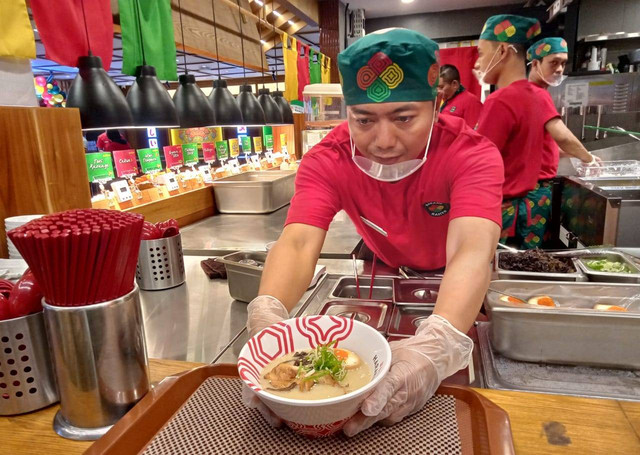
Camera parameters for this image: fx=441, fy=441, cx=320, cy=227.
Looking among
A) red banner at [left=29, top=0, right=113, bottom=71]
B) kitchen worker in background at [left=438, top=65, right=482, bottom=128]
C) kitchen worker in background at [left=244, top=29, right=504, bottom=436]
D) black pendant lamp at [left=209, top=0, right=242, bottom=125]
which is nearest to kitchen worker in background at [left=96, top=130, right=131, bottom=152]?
black pendant lamp at [left=209, top=0, right=242, bottom=125]

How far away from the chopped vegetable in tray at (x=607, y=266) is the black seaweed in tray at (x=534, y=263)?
0.08 m

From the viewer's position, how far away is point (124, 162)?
3.14m

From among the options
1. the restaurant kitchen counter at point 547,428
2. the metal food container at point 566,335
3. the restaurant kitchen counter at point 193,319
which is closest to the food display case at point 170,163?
the restaurant kitchen counter at point 193,319

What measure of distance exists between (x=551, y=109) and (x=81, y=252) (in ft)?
11.0

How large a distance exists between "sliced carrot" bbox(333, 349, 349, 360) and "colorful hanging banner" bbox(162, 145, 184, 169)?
10.7ft

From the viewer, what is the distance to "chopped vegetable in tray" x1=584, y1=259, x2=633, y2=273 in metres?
1.81

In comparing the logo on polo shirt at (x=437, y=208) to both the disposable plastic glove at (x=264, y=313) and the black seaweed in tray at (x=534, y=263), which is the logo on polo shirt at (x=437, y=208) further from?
the disposable plastic glove at (x=264, y=313)

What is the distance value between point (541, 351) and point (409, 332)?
358 mm

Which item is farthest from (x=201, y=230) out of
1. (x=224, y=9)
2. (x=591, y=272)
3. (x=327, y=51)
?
(x=327, y=51)

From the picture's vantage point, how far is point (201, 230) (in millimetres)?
3289

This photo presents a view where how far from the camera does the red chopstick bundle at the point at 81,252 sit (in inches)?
31.2

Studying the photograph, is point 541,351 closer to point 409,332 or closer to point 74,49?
point 409,332

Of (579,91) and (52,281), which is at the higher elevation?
(579,91)

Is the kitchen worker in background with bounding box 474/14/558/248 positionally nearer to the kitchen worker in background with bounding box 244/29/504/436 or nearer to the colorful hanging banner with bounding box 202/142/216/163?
the kitchen worker in background with bounding box 244/29/504/436
